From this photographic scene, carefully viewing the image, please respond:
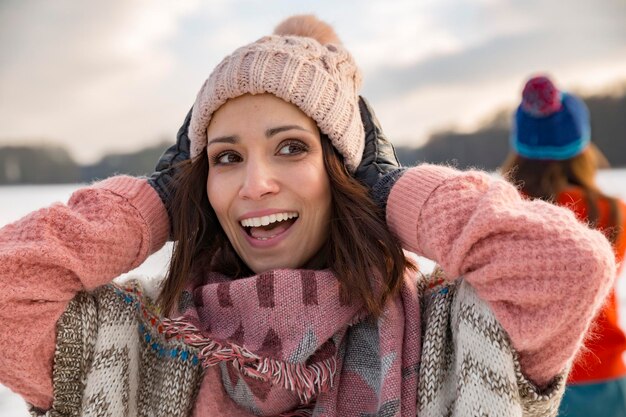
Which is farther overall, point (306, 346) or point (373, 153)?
point (373, 153)

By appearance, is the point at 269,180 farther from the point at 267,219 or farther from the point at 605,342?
the point at 605,342

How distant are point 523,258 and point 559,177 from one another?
141 centimetres

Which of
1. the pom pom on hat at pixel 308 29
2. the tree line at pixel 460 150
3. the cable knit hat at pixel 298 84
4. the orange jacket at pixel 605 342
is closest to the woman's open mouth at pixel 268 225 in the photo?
the cable knit hat at pixel 298 84

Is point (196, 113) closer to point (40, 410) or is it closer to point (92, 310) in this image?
point (92, 310)

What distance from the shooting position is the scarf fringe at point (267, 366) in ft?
3.90

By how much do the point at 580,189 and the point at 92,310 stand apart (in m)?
1.80

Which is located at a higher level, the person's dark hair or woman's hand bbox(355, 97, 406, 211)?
woman's hand bbox(355, 97, 406, 211)

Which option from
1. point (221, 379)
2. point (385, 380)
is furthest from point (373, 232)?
point (221, 379)

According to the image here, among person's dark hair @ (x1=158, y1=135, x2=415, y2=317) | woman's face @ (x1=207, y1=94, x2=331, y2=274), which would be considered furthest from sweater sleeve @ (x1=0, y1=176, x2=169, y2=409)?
woman's face @ (x1=207, y1=94, x2=331, y2=274)

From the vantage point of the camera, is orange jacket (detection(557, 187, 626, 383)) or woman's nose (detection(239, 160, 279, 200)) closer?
woman's nose (detection(239, 160, 279, 200))

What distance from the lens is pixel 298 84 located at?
1325 mm

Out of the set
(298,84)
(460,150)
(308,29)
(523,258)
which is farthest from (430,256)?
(460,150)

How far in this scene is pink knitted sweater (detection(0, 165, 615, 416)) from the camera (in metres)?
0.97

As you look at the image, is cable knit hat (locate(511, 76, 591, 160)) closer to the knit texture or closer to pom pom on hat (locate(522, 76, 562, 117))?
pom pom on hat (locate(522, 76, 562, 117))
